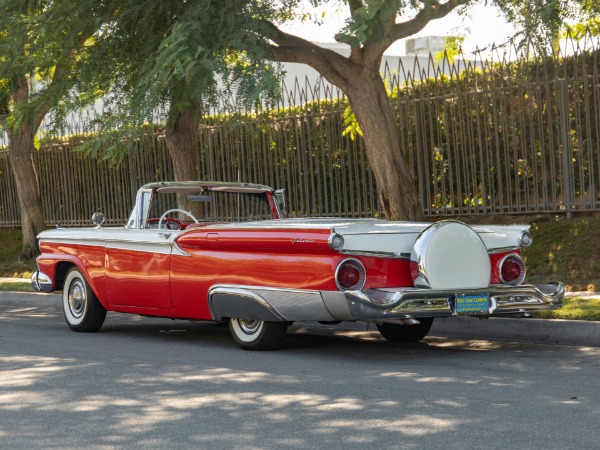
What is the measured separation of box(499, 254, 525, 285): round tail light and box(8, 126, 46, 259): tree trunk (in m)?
15.4

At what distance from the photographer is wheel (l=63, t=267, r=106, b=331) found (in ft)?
36.4

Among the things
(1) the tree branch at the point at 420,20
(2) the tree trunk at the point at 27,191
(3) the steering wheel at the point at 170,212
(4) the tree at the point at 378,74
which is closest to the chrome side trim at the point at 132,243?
(3) the steering wheel at the point at 170,212

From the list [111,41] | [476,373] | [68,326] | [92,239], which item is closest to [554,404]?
[476,373]

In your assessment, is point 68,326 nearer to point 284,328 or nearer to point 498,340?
point 284,328

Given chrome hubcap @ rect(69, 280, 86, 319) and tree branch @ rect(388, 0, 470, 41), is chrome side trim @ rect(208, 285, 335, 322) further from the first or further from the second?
tree branch @ rect(388, 0, 470, 41)

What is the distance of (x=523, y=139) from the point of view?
49.8 feet

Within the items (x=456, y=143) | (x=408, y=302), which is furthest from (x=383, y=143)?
(x=408, y=302)

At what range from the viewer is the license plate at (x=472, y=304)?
8453mm

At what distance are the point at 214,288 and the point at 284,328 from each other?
2.29 ft

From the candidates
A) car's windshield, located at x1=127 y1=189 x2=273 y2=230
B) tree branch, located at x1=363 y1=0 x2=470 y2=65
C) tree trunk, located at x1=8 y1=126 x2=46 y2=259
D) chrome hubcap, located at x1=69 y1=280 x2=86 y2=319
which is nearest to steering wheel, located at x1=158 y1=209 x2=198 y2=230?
car's windshield, located at x1=127 y1=189 x2=273 y2=230

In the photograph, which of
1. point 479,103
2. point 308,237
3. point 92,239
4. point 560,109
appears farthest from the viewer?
point 479,103

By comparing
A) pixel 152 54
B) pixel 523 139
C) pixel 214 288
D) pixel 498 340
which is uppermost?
pixel 152 54

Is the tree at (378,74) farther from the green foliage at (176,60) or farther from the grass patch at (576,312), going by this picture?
the grass patch at (576,312)

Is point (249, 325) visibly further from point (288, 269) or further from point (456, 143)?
point (456, 143)
